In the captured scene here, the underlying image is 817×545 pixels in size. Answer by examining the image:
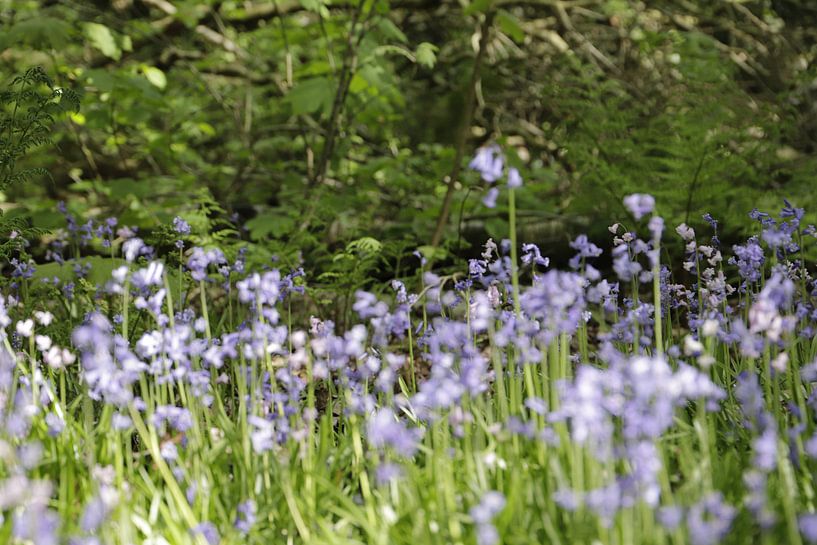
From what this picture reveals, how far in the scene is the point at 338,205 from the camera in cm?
545

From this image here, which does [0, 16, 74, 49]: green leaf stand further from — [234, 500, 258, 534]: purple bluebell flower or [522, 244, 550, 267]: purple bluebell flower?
[234, 500, 258, 534]: purple bluebell flower

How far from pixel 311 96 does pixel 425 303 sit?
2228mm

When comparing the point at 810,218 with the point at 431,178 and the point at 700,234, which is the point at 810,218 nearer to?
the point at 700,234

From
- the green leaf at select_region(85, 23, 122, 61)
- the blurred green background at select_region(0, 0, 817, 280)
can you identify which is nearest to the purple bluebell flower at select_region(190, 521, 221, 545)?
the blurred green background at select_region(0, 0, 817, 280)

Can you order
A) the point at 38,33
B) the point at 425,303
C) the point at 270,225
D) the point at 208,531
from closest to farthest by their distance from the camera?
1. the point at 208,531
2. the point at 425,303
3. the point at 38,33
4. the point at 270,225

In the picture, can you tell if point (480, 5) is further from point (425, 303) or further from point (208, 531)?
→ point (208, 531)

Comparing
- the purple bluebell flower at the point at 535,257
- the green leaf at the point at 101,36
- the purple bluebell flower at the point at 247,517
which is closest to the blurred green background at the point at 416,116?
the green leaf at the point at 101,36

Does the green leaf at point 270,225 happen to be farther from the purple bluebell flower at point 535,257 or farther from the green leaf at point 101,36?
the purple bluebell flower at point 535,257

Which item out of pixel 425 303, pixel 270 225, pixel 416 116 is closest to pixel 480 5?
pixel 425 303

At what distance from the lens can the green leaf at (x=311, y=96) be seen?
205 inches

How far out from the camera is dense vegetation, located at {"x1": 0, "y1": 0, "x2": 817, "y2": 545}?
73.9 inches

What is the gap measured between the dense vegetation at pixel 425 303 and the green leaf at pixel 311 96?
23mm

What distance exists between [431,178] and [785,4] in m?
2.88

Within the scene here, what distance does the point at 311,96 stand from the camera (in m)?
5.27
